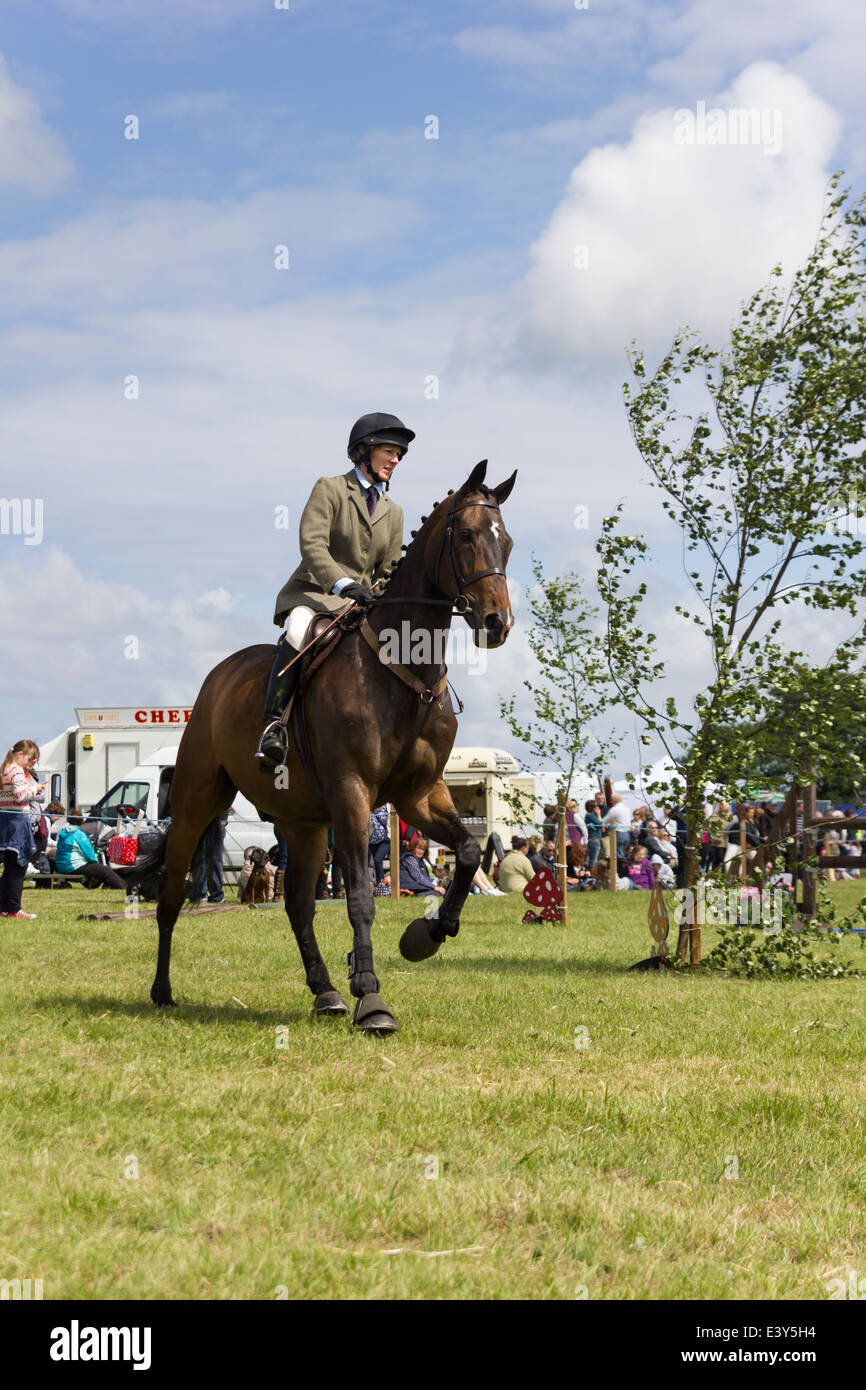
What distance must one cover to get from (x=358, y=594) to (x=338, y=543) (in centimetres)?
75

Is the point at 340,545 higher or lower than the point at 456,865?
higher

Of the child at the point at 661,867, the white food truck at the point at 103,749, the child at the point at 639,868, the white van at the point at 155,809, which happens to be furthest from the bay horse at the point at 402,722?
the white food truck at the point at 103,749

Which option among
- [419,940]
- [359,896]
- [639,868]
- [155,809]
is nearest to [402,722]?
[359,896]

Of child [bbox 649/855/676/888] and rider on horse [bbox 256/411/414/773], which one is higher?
rider on horse [bbox 256/411/414/773]

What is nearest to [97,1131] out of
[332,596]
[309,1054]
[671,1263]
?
[309,1054]

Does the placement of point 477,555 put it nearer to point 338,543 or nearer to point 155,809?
point 338,543

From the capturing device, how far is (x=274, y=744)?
25.5 ft

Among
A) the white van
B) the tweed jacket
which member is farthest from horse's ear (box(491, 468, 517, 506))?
the white van

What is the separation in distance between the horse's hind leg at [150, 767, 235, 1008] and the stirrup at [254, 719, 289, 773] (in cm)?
115

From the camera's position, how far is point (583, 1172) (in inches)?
177

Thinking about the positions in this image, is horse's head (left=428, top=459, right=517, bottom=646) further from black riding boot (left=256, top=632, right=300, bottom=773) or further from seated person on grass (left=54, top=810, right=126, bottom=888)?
seated person on grass (left=54, top=810, right=126, bottom=888)

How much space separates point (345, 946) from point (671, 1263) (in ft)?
31.1

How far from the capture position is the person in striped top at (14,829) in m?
17.5

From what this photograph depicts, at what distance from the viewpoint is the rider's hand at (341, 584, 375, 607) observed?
759 centimetres
